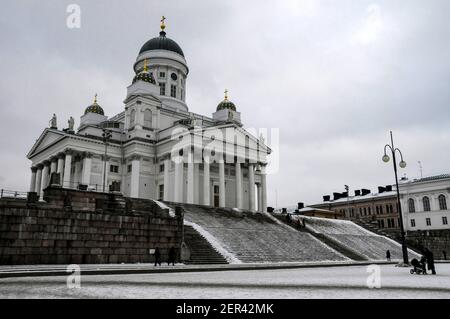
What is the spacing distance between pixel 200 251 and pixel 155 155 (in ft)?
106

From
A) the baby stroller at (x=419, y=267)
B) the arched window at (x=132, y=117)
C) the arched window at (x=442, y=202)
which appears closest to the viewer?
the baby stroller at (x=419, y=267)

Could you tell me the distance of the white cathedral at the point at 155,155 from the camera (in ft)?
175

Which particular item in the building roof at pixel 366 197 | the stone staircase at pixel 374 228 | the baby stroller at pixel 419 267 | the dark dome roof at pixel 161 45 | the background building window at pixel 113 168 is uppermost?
the dark dome roof at pixel 161 45

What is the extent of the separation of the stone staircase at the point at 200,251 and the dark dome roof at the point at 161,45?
4975 centimetres

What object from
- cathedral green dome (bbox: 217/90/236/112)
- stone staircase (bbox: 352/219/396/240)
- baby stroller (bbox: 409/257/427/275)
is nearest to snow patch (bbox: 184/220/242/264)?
baby stroller (bbox: 409/257/427/275)

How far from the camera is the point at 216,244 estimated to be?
28.4m

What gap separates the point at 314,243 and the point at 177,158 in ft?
79.0

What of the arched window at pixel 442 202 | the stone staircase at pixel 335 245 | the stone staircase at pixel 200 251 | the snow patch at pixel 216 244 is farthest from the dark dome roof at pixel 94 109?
the arched window at pixel 442 202

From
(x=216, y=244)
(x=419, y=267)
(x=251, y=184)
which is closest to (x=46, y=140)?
(x=251, y=184)

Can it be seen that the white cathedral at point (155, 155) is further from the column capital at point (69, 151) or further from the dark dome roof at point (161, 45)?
the dark dome roof at point (161, 45)

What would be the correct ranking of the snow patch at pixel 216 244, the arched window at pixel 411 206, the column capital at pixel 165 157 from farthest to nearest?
the arched window at pixel 411 206 < the column capital at pixel 165 157 < the snow patch at pixel 216 244

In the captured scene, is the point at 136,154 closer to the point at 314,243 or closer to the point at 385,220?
the point at 314,243

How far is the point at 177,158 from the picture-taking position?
53.3 m

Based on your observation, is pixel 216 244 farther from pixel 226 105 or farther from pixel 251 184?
pixel 226 105
